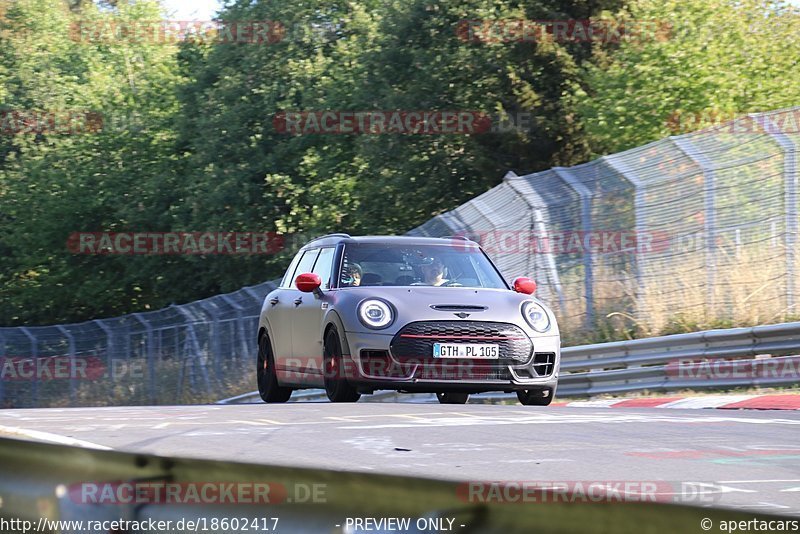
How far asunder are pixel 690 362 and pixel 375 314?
14.3ft

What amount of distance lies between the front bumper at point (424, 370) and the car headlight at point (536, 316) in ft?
0.46

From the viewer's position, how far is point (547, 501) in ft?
8.19

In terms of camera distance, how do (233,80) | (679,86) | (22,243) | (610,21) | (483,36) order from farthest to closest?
(22,243)
(233,80)
(483,36)
(610,21)
(679,86)

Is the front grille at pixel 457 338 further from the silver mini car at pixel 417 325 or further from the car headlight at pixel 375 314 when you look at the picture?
the car headlight at pixel 375 314

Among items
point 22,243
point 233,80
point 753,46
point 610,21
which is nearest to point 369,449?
point 753,46

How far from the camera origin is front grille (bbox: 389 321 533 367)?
10555 mm

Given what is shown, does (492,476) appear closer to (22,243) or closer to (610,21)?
(610,21)

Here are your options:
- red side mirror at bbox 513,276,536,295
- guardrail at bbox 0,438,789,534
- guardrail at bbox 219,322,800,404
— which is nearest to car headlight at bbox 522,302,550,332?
red side mirror at bbox 513,276,536,295

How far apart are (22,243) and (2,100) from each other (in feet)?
20.6

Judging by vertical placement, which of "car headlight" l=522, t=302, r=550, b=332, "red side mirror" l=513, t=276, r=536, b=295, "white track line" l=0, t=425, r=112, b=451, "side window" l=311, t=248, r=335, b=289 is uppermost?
"side window" l=311, t=248, r=335, b=289

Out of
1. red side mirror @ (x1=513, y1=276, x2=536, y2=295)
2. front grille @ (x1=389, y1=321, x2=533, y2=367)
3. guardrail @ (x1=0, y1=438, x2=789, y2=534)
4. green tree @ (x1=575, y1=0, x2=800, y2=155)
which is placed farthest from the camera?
green tree @ (x1=575, y1=0, x2=800, y2=155)

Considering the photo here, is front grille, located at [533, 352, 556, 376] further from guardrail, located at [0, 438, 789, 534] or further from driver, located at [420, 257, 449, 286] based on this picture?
guardrail, located at [0, 438, 789, 534]

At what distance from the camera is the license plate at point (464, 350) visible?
10.6 m

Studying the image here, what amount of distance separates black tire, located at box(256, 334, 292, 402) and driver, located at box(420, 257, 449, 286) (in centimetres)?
212
